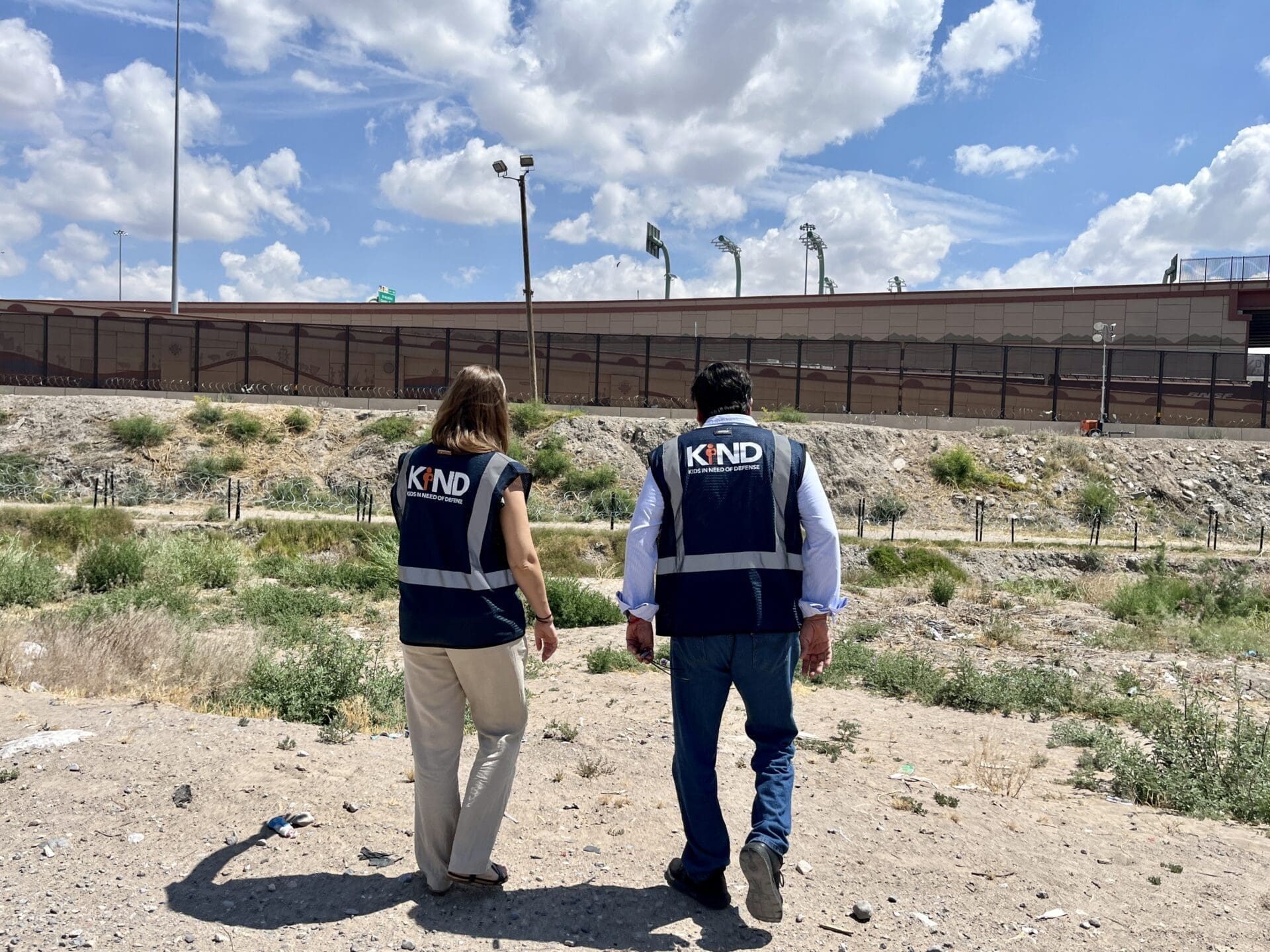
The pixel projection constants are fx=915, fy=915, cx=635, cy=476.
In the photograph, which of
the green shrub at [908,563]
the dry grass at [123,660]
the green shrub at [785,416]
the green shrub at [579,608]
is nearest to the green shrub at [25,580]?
the dry grass at [123,660]

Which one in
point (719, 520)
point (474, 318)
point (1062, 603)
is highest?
point (474, 318)

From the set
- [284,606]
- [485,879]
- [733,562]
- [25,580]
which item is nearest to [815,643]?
[733,562]

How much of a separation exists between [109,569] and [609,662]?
8.66 m

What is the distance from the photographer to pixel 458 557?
11.5 ft

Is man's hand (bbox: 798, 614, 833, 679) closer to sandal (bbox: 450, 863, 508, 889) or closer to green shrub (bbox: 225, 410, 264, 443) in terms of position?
sandal (bbox: 450, 863, 508, 889)

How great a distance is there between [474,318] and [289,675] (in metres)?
48.7

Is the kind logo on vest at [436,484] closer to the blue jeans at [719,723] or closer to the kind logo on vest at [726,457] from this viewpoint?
the kind logo on vest at [726,457]

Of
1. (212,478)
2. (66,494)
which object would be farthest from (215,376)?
(66,494)

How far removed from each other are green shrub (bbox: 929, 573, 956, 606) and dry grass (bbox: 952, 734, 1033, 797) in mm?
10276

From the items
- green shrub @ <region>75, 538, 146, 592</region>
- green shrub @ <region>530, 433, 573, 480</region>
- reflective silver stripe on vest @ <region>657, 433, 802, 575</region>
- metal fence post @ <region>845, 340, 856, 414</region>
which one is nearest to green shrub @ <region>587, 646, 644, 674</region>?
reflective silver stripe on vest @ <region>657, 433, 802, 575</region>

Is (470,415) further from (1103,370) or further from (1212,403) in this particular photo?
(1212,403)

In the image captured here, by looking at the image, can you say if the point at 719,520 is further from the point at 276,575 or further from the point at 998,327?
the point at 998,327

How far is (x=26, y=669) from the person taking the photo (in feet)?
23.3

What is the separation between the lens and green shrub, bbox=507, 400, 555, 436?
3322 centimetres
